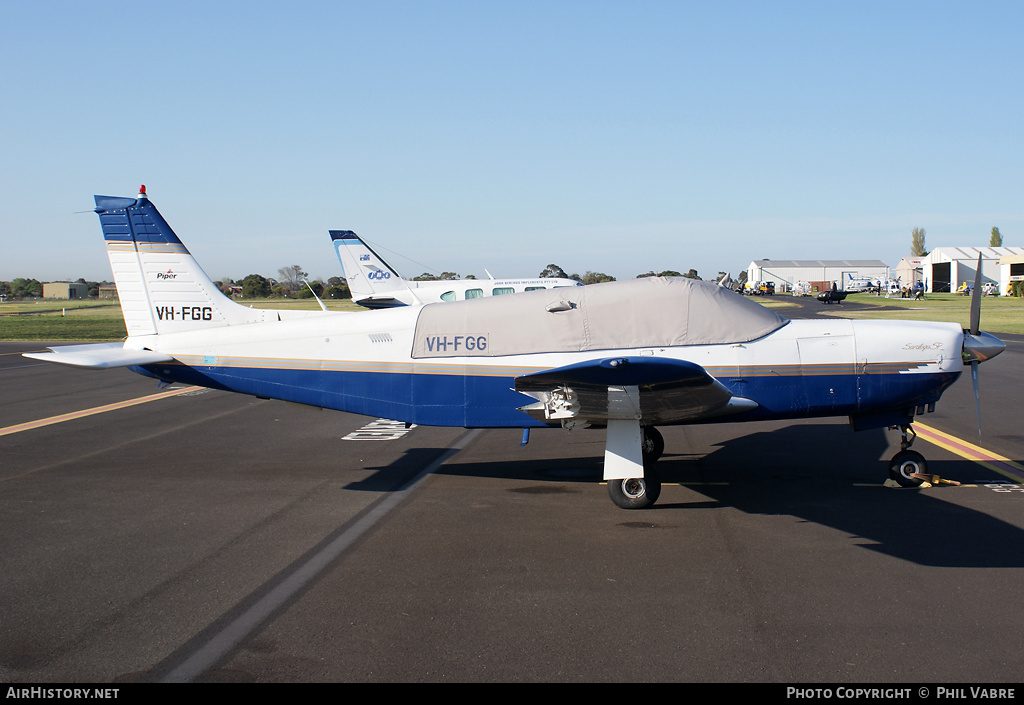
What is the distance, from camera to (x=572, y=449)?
10398 millimetres

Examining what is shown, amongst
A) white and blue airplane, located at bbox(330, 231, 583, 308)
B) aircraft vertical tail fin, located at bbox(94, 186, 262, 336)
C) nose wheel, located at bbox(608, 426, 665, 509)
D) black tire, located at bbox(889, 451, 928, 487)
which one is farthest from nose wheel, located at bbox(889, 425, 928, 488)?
white and blue airplane, located at bbox(330, 231, 583, 308)

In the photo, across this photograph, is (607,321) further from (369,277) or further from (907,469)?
(369,277)

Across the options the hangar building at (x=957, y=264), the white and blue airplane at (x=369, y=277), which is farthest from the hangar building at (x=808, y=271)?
the white and blue airplane at (x=369, y=277)

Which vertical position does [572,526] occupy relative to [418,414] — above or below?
below

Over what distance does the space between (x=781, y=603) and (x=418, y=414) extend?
15.3 feet

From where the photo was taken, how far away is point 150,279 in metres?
9.27

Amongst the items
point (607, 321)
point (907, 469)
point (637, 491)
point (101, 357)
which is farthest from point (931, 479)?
point (101, 357)

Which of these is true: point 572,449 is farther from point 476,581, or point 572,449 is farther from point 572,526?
point 476,581

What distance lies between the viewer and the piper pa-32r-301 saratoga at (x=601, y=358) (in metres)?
7.67

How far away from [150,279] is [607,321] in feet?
19.9

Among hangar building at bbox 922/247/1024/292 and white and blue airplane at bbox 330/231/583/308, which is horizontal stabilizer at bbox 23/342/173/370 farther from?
hangar building at bbox 922/247/1024/292

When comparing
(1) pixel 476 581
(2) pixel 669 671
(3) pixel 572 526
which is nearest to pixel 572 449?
(3) pixel 572 526

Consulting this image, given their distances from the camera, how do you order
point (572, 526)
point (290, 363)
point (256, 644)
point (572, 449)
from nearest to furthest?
1. point (256, 644)
2. point (572, 526)
3. point (290, 363)
4. point (572, 449)

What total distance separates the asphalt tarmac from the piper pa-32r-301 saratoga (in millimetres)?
905
